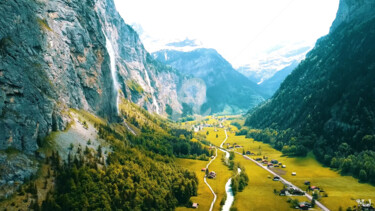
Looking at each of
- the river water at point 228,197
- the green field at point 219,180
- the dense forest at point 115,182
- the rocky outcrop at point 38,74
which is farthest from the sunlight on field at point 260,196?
the rocky outcrop at point 38,74

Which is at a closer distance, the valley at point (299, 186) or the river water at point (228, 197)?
the valley at point (299, 186)

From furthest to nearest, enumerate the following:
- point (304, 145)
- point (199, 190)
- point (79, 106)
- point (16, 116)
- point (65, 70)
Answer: point (304, 145)
point (79, 106)
point (65, 70)
point (199, 190)
point (16, 116)

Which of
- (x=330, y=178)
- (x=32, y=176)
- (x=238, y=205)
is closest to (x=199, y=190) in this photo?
(x=238, y=205)

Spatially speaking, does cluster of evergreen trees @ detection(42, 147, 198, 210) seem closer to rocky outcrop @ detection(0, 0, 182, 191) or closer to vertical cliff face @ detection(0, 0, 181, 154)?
rocky outcrop @ detection(0, 0, 182, 191)

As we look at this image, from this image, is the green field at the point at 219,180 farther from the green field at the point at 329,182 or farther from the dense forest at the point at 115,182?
the green field at the point at 329,182

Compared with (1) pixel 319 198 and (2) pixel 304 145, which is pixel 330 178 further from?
(2) pixel 304 145

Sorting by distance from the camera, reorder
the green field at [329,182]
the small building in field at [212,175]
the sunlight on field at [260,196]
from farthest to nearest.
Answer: the small building in field at [212,175], the sunlight on field at [260,196], the green field at [329,182]

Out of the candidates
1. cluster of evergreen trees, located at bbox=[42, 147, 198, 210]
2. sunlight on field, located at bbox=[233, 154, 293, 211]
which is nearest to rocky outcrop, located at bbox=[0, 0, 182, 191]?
cluster of evergreen trees, located at bbox=[42, 147, 198, 210]

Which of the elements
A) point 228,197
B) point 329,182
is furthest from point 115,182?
point 329,182
